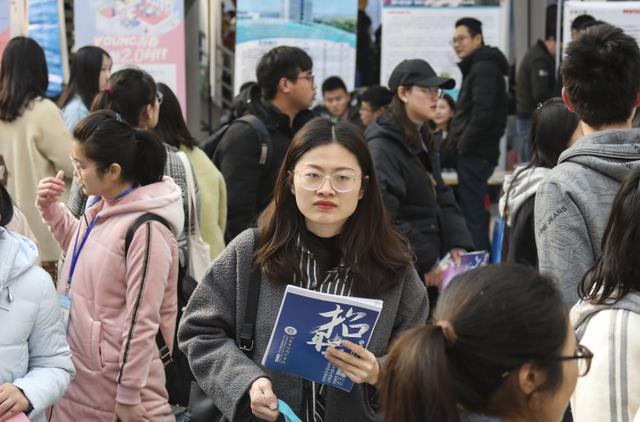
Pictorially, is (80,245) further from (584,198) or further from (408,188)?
(584,198)

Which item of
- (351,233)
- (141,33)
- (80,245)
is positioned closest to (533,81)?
(141,33)

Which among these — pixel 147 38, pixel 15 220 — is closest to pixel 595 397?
pixel 15 220

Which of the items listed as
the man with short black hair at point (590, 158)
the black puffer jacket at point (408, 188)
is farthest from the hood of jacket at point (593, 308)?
the black puffer jacket at point (408, 188)

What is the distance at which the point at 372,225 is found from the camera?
3.18 metres

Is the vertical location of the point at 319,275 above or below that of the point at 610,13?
below

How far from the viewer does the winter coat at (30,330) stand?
10.5 ft

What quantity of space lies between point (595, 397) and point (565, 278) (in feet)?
2.58

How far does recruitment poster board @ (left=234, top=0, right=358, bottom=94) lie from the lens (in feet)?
28.3

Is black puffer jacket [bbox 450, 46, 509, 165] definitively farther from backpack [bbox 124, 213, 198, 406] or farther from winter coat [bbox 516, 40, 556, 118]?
Answer: backpack [bbox 124, 213, 198, 406]

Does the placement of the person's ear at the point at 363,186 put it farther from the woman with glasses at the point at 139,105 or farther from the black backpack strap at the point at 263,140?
the black backpack strap at the point at 263,140

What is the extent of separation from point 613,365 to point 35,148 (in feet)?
14.1

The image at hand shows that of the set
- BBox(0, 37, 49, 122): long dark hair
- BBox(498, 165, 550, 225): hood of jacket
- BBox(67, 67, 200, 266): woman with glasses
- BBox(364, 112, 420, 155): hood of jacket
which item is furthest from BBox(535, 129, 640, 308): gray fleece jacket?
BBox(0, 37, 49, 122): long dark hair

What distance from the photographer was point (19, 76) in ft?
19.6

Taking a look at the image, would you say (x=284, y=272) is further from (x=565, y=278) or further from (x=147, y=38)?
(x=147, y=38)
